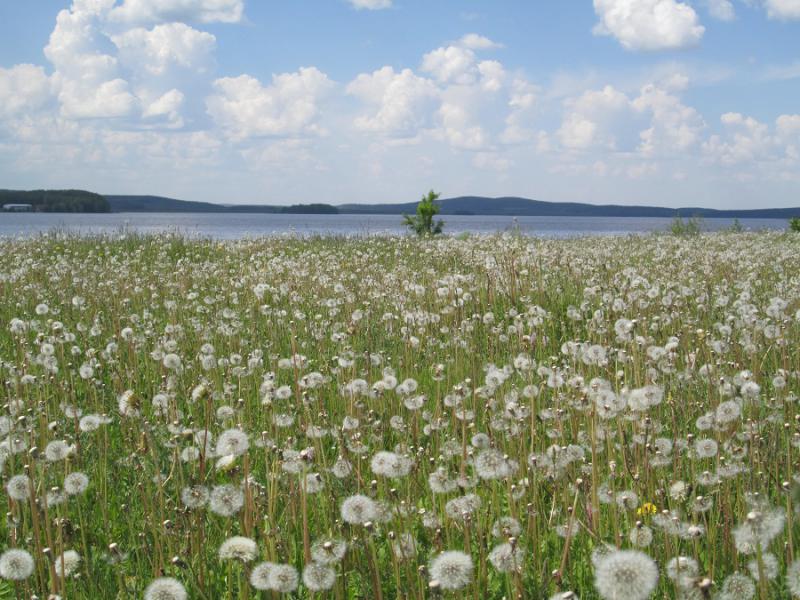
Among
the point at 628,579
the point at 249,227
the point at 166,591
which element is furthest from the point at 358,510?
A: the point at 249,227

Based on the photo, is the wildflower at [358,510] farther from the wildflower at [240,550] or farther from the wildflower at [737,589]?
the wildflower at [737,589]

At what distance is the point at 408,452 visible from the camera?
337 centimetres

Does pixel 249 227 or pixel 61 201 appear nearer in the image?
pixel 249 227

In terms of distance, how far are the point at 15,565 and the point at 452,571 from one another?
4.03 feet

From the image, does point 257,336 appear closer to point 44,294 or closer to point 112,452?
point 112,452

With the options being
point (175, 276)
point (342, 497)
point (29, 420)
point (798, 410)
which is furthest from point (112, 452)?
point (175, 276)

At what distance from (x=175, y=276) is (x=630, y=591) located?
1061cm

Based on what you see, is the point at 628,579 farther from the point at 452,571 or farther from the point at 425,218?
the point at 425,218

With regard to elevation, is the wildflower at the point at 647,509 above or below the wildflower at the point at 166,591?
below

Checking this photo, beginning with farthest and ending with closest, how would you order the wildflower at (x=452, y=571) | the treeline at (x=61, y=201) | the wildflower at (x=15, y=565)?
the treeline at (x=61, y=201) < the wildflower at (x=15, y=565) < the wildflower at (x=452, y=571)

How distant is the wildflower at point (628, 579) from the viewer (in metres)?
1.64

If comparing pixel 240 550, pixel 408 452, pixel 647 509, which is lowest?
pixel 647 509

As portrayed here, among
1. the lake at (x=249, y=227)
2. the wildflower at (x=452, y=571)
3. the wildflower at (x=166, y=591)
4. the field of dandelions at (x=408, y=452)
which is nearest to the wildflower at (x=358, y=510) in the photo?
the field of dandelions at (x=408, y=452)

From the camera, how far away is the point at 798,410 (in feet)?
14.5
